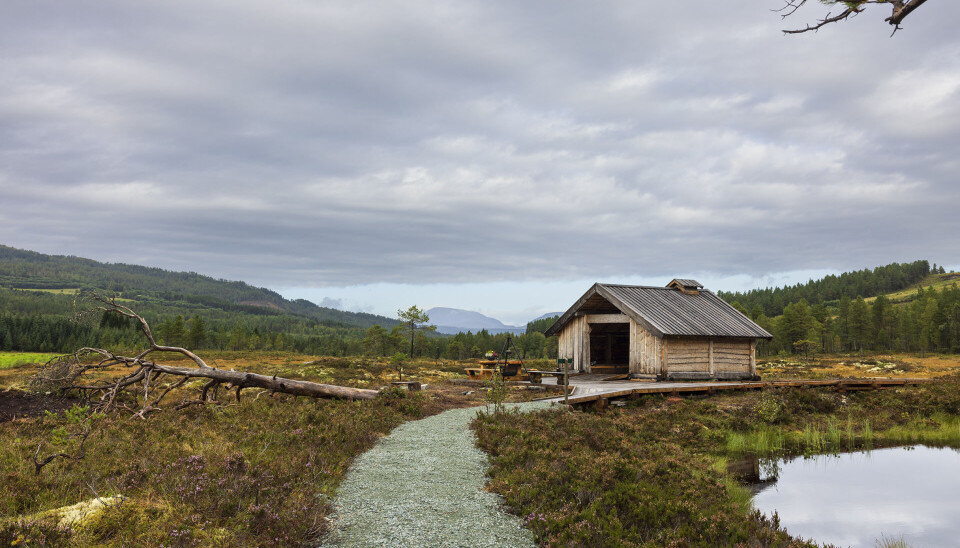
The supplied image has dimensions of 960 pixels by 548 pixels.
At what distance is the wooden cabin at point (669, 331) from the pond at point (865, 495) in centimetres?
1068

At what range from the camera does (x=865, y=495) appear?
12.9 m

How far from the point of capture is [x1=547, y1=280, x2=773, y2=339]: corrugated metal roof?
27828 millimetres

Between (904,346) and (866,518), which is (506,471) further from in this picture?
(904,346)

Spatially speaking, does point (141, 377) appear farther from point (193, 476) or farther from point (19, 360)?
point (19, 360)

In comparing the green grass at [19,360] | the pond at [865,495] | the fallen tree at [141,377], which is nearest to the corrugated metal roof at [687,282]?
the pond at [865,495]

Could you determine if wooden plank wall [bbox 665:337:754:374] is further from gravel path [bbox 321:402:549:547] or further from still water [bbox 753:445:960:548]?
gravel path [bbox 321:402:549:547]

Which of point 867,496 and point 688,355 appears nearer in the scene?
point 867,496

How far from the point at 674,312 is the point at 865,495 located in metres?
17.6

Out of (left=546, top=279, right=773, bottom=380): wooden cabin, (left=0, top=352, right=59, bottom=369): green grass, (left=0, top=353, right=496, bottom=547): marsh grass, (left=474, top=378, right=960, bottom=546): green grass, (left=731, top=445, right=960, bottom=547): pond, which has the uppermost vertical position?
(left=546, top=279, right=773, bottom=380): wooden cabin

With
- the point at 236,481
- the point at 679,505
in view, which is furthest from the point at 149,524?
the point at 679,505

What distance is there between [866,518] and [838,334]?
129m

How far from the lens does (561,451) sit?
11.9 meters

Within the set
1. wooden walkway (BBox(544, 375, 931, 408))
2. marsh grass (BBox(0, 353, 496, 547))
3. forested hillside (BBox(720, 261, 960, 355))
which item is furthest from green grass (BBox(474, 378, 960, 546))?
forested hillside (BBox(720, 261, 960, 355))

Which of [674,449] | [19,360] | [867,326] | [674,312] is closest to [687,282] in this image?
Answer: [674,312]
